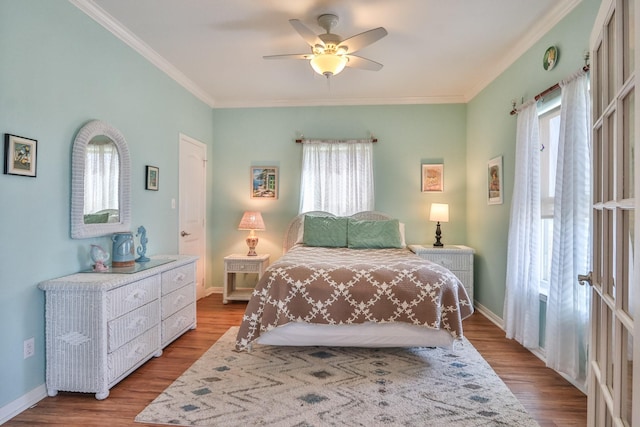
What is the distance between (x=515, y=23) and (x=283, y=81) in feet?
7.86

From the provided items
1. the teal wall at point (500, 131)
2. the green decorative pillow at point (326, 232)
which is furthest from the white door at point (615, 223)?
the green decorative pillow at point (326, 232)

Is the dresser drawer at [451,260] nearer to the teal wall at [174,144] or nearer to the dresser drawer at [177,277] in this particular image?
the teal wall at [174,144]

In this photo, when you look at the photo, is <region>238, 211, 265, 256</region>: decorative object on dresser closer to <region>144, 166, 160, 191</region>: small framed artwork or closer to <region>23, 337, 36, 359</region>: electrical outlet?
<region>144, 166, 160, 191</region>: small framed artwork

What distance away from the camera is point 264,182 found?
4934 millimetres

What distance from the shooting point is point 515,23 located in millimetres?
2865

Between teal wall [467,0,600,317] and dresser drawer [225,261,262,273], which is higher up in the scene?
teal wall [467,0,600,317]

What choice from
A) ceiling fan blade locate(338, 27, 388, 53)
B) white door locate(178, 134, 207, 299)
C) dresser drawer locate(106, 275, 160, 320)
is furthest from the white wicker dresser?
ceiling fan blade locate(338, 27, 388, 53)

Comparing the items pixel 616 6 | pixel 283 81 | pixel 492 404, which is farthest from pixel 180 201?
pixel 616 6

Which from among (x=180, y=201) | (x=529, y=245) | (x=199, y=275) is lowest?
(x=199, y=275)

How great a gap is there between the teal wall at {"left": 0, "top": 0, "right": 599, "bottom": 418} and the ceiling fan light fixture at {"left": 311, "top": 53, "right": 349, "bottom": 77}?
5.47ft

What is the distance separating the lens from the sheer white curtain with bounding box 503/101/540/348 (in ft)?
9.35

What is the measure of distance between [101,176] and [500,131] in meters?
3.76

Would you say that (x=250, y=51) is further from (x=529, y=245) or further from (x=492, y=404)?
(x=492, y=404)

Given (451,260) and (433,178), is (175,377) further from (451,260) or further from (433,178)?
(433,178)
